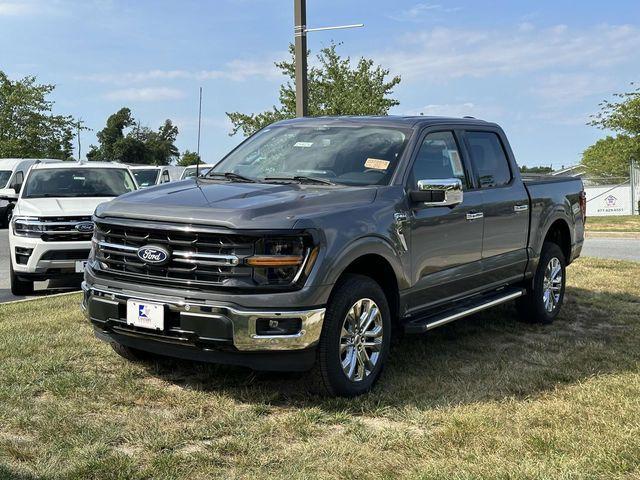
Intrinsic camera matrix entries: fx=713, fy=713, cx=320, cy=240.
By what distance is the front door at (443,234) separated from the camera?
5125 millimetres

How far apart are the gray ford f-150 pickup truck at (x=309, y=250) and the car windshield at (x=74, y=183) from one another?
4.47 meters

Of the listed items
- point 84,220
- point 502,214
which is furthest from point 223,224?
point 84,220

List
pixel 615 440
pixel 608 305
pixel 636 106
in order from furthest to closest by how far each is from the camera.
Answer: pixel 636 106, pixel 608 305, pixel 615 440

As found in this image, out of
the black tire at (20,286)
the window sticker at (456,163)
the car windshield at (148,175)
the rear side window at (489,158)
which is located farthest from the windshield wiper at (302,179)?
the car windshield at (148,175)

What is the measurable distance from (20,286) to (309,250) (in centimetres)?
615

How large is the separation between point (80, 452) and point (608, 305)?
6.21 m

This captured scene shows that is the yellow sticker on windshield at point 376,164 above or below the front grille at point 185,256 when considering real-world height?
above

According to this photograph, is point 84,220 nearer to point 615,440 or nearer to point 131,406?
point 131,406

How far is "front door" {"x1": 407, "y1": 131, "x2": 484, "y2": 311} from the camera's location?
5125 millimetres

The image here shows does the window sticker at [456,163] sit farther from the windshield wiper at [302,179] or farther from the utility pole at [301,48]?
the utility pole at [301,48]

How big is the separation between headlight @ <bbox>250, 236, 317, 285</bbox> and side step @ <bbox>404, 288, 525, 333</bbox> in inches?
48.2

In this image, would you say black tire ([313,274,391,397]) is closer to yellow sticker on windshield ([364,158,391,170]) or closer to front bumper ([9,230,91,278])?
yellow sticker on windshield ([364,158,391,170])

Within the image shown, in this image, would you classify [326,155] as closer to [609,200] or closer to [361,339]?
[361,339]

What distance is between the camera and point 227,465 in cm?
350
